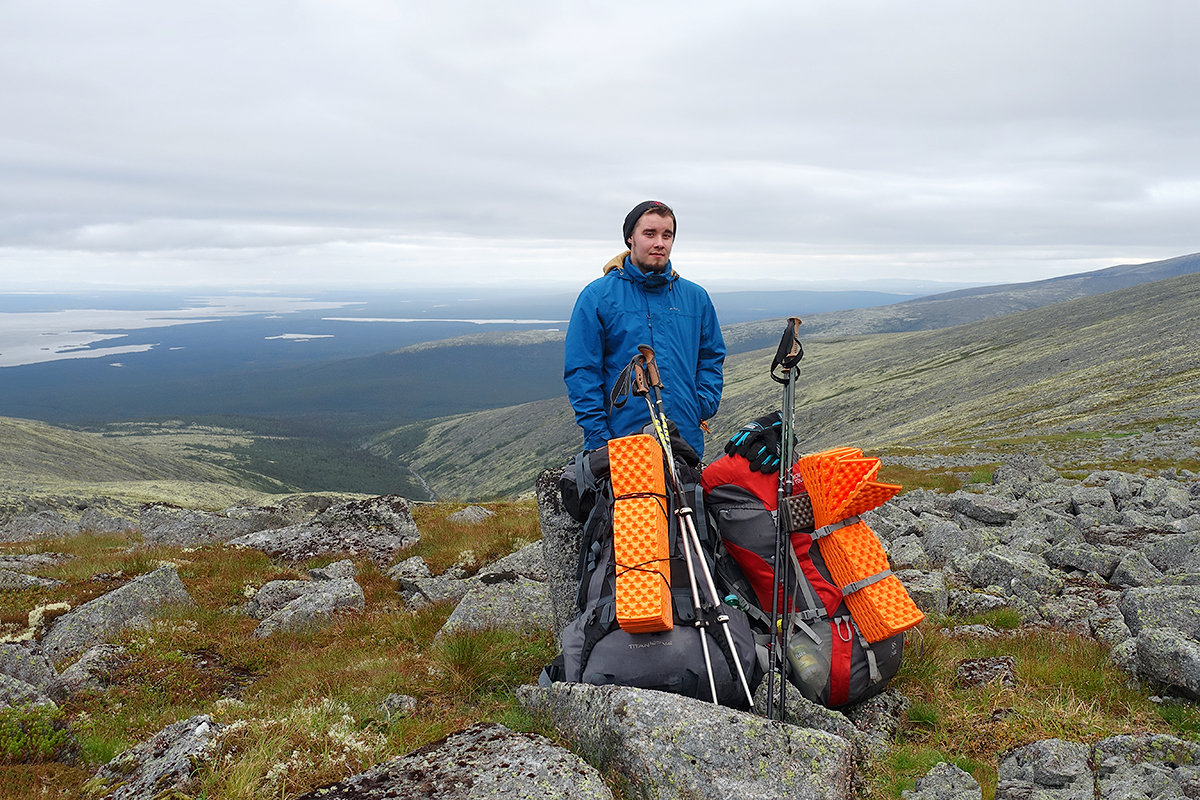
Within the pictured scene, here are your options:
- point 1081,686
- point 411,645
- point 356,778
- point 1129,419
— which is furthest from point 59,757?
point 1129,419

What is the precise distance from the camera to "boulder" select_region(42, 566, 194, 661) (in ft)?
26.9

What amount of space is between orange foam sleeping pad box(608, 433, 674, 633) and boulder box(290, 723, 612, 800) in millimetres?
1237

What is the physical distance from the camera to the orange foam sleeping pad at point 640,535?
17.6ft

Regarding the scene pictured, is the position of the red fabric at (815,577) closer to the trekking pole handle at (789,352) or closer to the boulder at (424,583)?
the trekking pole handle at (789,352)

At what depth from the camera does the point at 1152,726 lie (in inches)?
210

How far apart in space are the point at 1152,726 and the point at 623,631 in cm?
443

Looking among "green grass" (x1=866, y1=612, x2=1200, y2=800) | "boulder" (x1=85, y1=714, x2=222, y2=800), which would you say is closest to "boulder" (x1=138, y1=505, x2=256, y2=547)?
"boulder" (x1=85, y1=714, x2=222, y2=800)

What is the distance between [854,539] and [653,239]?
3644 millimetres

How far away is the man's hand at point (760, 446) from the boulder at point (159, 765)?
4.78 meters

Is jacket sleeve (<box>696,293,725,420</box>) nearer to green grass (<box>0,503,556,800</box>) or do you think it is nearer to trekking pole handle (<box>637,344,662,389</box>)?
trekking pole handle (<box>637,344,662,389</box>)

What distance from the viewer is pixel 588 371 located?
726cm

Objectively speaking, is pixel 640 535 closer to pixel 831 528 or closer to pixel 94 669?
pixel 831 528

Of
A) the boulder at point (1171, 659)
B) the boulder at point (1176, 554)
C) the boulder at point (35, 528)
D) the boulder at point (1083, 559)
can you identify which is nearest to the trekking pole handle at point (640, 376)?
the boulder at point (1171, 659)

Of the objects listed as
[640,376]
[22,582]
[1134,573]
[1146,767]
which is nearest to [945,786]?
[1146,767]
